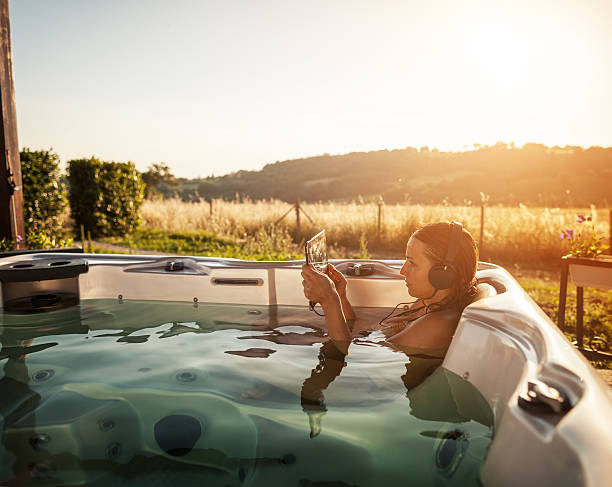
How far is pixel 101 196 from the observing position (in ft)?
34.5

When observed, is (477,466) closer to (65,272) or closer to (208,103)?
(65,272)

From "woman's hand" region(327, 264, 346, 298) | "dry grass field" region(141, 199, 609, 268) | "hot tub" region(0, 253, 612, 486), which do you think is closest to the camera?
"hot tub" region(0, 253, 612, 486)

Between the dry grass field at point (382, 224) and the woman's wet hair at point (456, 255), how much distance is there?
14.4ft

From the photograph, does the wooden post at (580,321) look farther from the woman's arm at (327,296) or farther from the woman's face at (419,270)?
the woman's arm at (327,296)

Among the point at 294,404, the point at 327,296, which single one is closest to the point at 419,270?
the point at 327,296

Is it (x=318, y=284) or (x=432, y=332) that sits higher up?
(x=318, y=284)

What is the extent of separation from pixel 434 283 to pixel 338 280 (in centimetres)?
85

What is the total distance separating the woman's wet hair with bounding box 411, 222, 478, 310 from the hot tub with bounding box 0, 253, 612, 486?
0.54ft

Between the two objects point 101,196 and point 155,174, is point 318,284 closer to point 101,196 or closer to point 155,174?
point 101,196

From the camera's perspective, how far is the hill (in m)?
29.4

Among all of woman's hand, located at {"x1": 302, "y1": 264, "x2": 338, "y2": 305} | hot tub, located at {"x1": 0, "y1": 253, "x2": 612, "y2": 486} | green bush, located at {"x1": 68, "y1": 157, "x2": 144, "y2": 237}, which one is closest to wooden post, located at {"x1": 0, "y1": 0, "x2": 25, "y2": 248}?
hot tub, located at {"x1": 0, "y1": 253, "x2": 612, "y2": 486}

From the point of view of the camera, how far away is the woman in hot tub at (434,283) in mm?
1986

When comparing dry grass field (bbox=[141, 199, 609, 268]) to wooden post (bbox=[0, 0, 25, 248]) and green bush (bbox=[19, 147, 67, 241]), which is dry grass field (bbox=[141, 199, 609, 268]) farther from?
wooden post (bbox=[0, 0, 25, 248])

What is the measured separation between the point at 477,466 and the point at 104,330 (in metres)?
2.37
